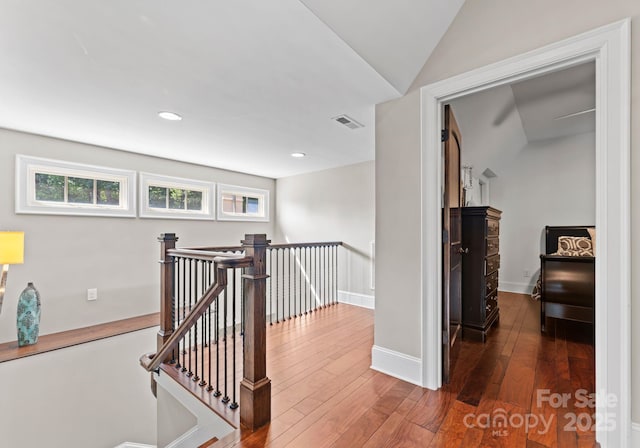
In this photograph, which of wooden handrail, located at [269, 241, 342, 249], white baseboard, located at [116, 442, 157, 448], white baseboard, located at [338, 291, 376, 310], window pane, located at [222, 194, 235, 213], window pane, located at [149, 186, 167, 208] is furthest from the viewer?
window pane, located at [222, 194, 235, 213]

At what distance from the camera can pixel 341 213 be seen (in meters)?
A: 4.88

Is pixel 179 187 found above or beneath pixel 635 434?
above

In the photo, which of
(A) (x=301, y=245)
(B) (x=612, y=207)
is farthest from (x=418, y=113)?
(A) (x=301, y=245)

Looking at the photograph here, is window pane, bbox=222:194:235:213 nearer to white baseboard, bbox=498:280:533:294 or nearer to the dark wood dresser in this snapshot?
the dark wood dresser

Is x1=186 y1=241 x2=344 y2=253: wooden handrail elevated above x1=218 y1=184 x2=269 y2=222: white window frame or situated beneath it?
situated beneath

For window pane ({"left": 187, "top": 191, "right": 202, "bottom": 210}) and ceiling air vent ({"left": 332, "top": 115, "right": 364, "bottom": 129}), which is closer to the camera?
ceiling air vent ({"left": 332, "top": 115, "right": 364, "bottom": 129})

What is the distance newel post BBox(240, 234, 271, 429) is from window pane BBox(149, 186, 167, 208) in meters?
3.16

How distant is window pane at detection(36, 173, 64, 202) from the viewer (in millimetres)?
3344

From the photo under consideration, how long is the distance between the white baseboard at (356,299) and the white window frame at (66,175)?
3248 mm

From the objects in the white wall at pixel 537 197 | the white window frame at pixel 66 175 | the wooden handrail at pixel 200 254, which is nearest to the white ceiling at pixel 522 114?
the white wall at pixel 537 197

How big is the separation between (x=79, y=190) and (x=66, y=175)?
209mm

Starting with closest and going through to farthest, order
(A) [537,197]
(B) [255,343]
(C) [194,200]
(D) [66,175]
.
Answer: (B) [255,343], (D) [66,175], (C) [194,200], (A) [537,197]

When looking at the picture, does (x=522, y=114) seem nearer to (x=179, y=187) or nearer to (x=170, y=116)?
(x=170, y=116)


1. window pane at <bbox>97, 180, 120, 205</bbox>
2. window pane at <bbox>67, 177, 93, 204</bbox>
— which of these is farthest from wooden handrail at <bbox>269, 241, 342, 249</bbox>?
window pane at <bbox>67, 177, 93, 204</bbox>
